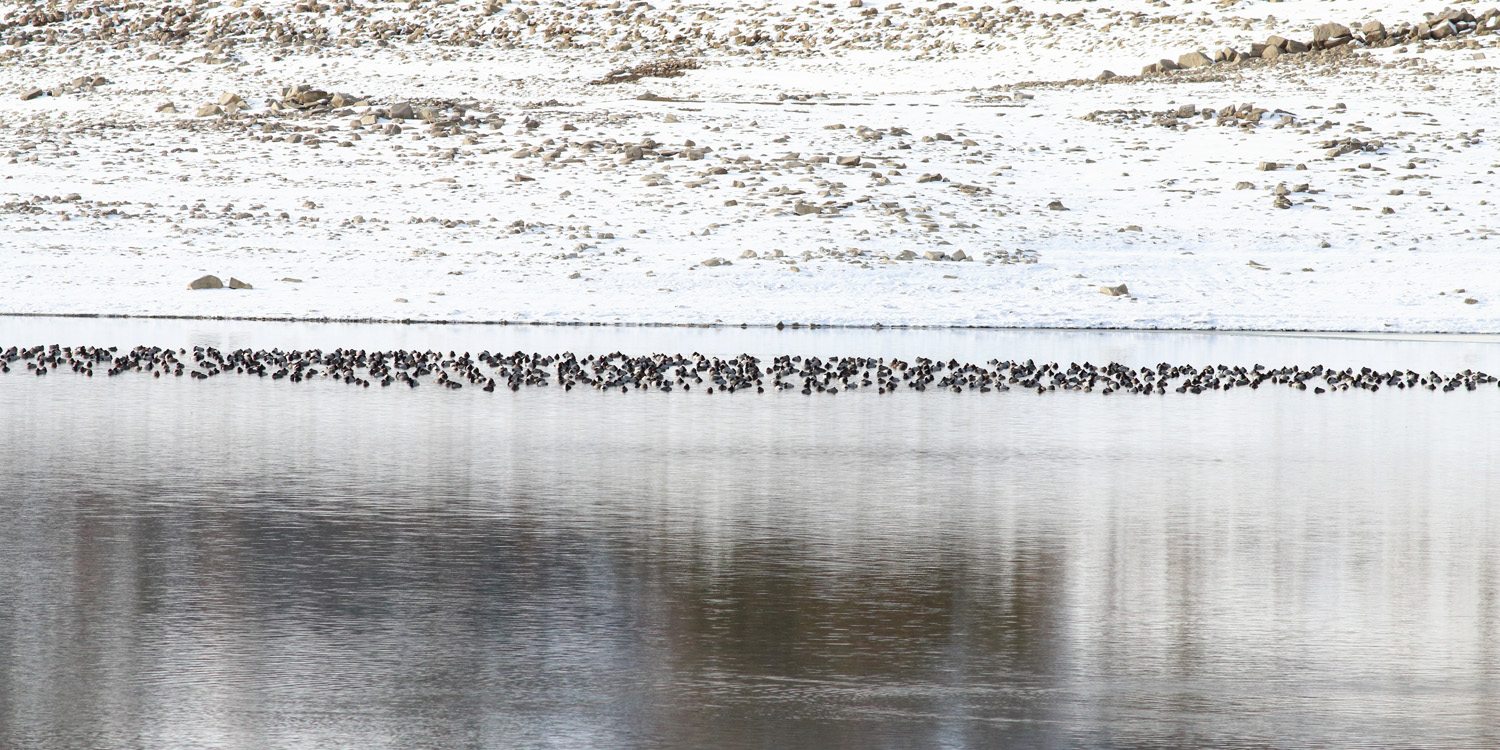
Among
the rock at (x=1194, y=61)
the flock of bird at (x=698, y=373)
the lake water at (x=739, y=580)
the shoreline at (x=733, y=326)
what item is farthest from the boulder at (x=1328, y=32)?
the lake water at (x=739, y=580)

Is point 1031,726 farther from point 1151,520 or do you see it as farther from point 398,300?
point 398,300

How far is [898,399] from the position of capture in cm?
1850

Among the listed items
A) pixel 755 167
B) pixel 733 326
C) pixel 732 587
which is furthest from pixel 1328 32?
pixel 732 587

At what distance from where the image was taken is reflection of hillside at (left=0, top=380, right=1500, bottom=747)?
20.6 ft

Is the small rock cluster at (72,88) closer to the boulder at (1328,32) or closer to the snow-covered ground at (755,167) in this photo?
the snow-covered ground at (755,167)

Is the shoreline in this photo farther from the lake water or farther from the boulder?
the boulder

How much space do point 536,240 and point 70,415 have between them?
24.9 m

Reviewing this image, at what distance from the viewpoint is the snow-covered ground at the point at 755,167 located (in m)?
35.4

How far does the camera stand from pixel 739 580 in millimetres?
8578

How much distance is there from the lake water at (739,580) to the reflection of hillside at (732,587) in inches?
1.1

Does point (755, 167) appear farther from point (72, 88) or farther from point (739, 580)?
point (739, 580)

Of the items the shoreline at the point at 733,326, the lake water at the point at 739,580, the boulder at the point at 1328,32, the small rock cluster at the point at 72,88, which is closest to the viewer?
the lake water at the point at 739,580

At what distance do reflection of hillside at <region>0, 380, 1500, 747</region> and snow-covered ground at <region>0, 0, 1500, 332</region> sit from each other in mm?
18894

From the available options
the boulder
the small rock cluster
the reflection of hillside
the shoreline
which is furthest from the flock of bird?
the boulder
